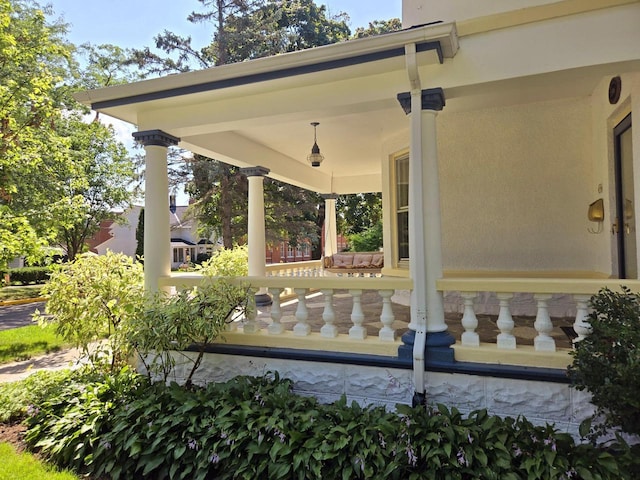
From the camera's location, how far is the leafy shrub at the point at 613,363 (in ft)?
7.20

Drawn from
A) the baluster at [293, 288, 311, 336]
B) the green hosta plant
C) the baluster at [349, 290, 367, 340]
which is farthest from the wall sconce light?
the green hosta plant

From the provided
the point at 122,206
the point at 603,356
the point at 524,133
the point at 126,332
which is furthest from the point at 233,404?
the point at 122,206

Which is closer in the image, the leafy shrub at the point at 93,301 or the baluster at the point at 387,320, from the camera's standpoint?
the baluster at the point at 387,320

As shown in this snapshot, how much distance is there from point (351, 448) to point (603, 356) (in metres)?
1.67

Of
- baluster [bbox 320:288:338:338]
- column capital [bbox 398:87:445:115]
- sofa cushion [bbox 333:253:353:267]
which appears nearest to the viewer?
column capital [bbox 398:87:445:115]

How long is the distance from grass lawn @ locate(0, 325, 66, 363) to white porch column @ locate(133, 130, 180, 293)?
Result: 2849 millimetres

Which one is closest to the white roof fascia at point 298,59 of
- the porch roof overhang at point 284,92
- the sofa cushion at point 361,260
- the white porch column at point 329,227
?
the porch roof overhang at point 284,92

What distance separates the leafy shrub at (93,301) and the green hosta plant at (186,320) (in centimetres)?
35

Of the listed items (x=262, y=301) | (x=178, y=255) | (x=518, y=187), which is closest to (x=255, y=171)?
(x=262, y=301)

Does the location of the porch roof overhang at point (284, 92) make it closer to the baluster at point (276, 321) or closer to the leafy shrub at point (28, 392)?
the baluster at point (276, 321)

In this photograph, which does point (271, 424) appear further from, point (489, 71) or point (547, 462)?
point (489, 71)

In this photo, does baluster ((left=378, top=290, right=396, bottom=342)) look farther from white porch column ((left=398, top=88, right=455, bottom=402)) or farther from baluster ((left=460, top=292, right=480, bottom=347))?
baluster ((left=460, top=292, right=480, bottom=347))

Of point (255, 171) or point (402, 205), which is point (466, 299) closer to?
point (402, 205)

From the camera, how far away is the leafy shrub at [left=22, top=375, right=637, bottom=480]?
8.34 feet
